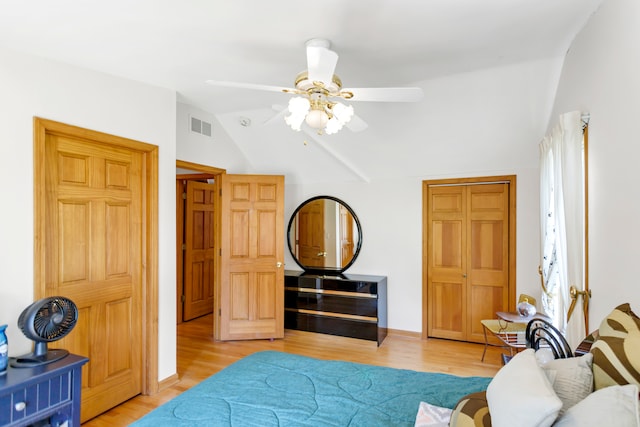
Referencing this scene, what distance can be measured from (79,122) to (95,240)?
833mm

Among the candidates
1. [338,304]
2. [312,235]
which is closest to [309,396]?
[338,304]

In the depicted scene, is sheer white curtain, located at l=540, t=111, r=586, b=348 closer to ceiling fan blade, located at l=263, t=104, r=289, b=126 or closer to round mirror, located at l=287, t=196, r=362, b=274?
ceiling fan blade, located at l=263, t=104, r=289, b=126

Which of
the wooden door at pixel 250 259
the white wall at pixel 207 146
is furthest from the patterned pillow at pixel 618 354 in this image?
the white wall at pixel 207 146

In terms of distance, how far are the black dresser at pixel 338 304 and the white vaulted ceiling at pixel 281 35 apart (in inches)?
92.7

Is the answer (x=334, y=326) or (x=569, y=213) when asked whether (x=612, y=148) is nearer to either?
(x=569, y=213)

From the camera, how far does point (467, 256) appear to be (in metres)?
4.11

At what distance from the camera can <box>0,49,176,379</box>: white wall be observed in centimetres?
207

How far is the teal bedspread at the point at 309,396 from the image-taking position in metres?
1.43

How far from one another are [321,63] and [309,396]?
1.56 metres

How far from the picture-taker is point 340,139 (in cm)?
407

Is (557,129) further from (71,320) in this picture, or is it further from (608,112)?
(71,320)

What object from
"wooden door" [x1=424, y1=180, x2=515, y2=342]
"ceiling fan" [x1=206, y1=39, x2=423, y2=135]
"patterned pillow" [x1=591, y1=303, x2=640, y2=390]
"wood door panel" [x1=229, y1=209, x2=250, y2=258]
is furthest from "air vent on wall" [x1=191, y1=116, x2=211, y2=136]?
"patterned pillow" [x1=591, y1=303, x2=640, y2=390]

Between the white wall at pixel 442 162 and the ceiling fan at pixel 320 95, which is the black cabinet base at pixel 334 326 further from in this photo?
the ceiling fan at pixel 320 95

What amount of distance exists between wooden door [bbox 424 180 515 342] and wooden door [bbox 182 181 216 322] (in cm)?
317
